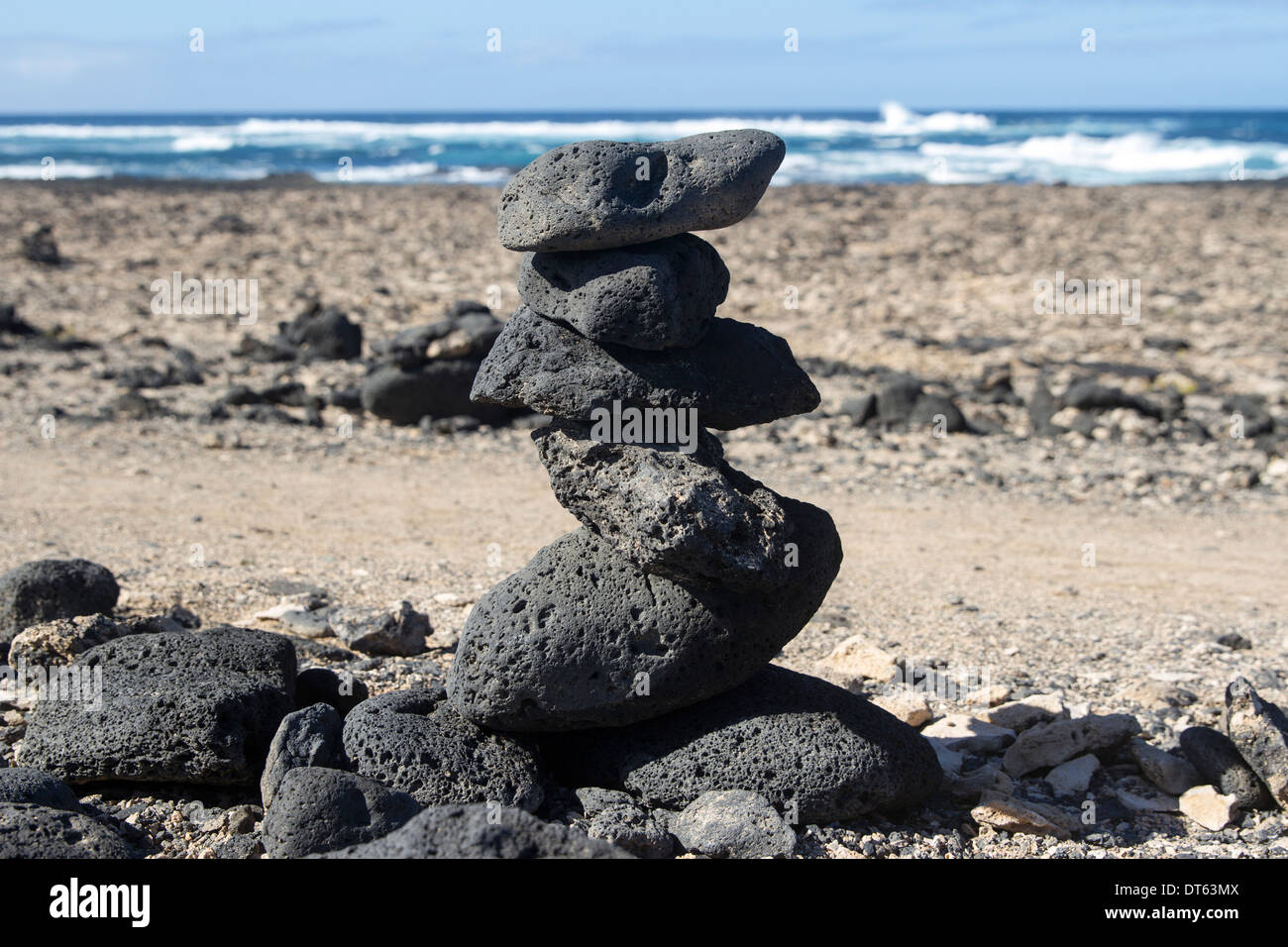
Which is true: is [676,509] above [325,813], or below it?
above

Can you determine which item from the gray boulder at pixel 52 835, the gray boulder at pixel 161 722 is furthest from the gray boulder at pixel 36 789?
the gray boulder at pixel 161 722

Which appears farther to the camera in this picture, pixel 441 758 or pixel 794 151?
pixel 794 151

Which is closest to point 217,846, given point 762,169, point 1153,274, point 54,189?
point 762,169

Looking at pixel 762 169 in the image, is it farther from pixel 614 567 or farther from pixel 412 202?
pixel 412 202

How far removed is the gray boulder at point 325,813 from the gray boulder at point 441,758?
31 centimetres

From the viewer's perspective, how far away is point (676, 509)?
492 centimetres

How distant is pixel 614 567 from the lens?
5398 mm

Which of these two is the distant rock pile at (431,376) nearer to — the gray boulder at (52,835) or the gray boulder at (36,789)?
the gray boulder at (36,789)

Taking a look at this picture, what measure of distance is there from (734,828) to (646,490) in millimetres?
1390

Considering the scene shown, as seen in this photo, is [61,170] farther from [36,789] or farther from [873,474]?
[36,789]

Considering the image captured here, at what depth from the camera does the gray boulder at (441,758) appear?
16.9 ft

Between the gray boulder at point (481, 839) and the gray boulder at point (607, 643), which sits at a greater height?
the gray boulder at point (607, 643)

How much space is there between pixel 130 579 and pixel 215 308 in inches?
502

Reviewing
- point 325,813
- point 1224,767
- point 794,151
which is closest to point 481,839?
point 325,813
